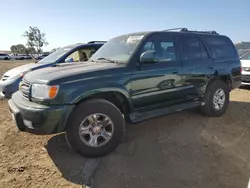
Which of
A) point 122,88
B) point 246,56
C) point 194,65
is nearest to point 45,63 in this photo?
point 122,88

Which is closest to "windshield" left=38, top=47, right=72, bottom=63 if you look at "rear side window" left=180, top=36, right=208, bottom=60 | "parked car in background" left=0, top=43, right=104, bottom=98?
"parked car in background" left=0, top=43, right=104, bottom=98

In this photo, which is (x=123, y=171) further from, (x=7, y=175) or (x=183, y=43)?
(x=183, y=43)

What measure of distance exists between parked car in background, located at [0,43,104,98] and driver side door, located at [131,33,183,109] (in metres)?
3.08

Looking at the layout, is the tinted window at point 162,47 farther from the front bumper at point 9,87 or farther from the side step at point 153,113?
the front bumper at point 9,87

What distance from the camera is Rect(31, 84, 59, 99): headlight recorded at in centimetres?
310

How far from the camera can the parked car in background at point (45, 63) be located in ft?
20.1

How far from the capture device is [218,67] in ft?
16.9

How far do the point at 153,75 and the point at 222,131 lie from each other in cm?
185

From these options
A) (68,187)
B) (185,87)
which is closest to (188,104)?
(185,87)

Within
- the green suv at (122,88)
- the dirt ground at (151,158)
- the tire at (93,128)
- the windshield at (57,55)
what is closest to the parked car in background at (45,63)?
the windshield at (57,55)

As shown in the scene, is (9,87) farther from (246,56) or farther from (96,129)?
(246,56)

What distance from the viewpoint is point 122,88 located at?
11.8 ft

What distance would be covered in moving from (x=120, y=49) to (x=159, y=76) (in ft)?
2.89

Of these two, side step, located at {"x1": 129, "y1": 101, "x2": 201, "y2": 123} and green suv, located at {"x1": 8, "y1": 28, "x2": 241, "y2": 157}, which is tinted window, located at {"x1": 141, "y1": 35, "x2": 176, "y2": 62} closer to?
green suv, located at {"x1": 8, "y1": 28, "x2": 241, "y2": 157}
